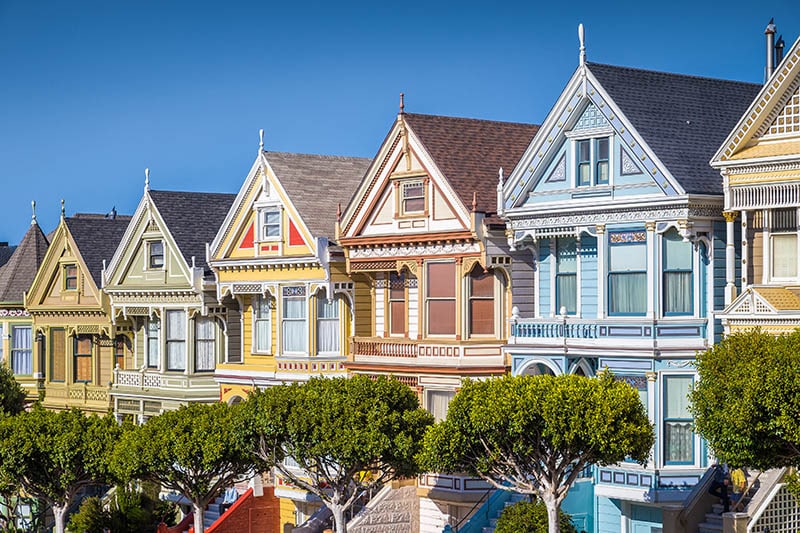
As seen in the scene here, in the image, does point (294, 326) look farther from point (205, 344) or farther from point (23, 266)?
point (23, 266)

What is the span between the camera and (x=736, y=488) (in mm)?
38469

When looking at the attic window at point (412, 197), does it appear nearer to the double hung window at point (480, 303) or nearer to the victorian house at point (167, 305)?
the double hung window at point (480, 303)

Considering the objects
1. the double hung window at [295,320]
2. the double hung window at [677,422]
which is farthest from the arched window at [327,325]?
the double hung window at [677,422]

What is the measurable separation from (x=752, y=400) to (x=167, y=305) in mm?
28476

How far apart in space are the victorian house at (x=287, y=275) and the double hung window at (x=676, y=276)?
12.1 m

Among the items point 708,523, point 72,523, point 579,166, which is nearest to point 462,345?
point 579,166

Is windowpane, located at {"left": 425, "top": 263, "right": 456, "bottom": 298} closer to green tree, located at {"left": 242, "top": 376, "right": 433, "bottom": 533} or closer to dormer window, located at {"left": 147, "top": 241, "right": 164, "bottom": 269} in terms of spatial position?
green tree, located at {"left": 242, "top": 376, "right": 433, "bottom": 533}

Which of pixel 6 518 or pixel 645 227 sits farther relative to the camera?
pixel 6 518

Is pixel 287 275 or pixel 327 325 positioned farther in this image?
pixel 287 275

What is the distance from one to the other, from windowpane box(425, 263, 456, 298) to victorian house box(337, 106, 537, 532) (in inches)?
1.1

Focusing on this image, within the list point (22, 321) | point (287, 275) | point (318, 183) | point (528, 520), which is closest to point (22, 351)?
point (22, 321)

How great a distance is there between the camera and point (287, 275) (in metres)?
51.0

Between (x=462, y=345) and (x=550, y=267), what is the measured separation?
12.0 feet

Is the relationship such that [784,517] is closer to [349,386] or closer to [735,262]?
[735,262]
